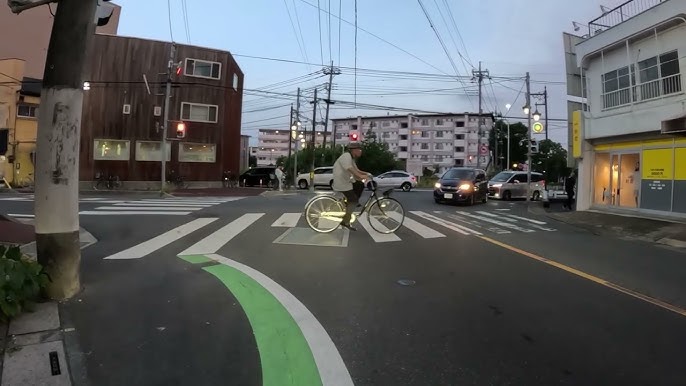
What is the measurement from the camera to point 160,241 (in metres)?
8.84

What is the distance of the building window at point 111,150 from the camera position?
29172mm

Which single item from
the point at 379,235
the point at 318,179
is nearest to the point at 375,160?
the point at 318,179

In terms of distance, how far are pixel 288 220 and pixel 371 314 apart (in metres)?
8.02

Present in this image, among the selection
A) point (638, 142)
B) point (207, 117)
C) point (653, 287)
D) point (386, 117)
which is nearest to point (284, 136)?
point (386, 117)

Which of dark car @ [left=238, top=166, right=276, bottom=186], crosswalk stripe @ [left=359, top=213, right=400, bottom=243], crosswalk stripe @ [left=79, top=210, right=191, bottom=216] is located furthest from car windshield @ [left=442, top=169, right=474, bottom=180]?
dark car @ [left=238, top=166, right=276, bottom=186]

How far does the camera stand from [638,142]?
16.5 metres

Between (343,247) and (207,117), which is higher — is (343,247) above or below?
below

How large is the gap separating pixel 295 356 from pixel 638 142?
16.8 m

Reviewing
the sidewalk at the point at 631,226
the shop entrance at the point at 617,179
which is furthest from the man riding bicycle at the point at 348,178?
the shop entrance at the point at 617,179

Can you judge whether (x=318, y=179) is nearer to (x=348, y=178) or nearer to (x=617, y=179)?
(x=617, y=179)

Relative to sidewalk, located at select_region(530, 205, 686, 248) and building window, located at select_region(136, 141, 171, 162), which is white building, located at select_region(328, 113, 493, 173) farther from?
sidewalk, located at select_region(530, 205, 686, 248)

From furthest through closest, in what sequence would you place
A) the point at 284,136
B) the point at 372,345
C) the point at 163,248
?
the point at 284,136
the point at 163,248
the point at 372,345

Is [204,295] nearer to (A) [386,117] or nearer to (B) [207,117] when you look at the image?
(B) [207,117]

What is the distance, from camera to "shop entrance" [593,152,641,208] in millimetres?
17031
